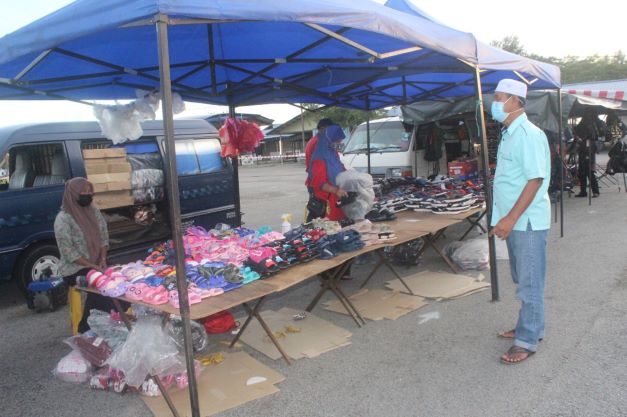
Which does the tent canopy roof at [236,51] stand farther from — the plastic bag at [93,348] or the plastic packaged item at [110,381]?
the plastic packaged item at [110,381]

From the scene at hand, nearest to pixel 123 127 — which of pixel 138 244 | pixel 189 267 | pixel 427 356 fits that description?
pixel 189 267

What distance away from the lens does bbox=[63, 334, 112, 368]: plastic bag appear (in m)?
3.76

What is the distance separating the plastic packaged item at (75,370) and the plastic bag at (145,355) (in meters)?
0.45

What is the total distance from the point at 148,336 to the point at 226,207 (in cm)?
437

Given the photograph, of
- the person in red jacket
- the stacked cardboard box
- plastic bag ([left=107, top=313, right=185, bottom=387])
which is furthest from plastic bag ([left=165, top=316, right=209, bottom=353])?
the stacked cardboard box

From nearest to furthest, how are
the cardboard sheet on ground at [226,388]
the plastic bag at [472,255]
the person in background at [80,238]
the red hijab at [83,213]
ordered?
1. the cardboard sheet on ground at [226,388]
2. the person in background at [80,238]
3. the red hijab at [83,213]
4. the plastic bag at [472,255]

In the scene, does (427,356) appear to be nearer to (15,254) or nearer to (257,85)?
(257,85)

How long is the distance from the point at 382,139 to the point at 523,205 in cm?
734

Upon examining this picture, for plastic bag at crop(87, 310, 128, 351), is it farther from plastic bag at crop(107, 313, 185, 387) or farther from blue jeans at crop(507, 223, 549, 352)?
blue jeans at crop(507, 223, 549, 352)

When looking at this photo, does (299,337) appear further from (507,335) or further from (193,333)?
(507,335)

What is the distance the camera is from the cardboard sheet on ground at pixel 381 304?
4.81 metres

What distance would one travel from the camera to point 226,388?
348cm

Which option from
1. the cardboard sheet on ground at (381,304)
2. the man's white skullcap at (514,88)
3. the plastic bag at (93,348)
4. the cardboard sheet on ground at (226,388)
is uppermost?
the man's white skullcap at (514,88)

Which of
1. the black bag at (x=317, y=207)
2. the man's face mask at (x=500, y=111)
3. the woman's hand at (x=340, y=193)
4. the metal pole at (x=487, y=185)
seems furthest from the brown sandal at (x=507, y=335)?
the black bag at (x=317, y=207)
